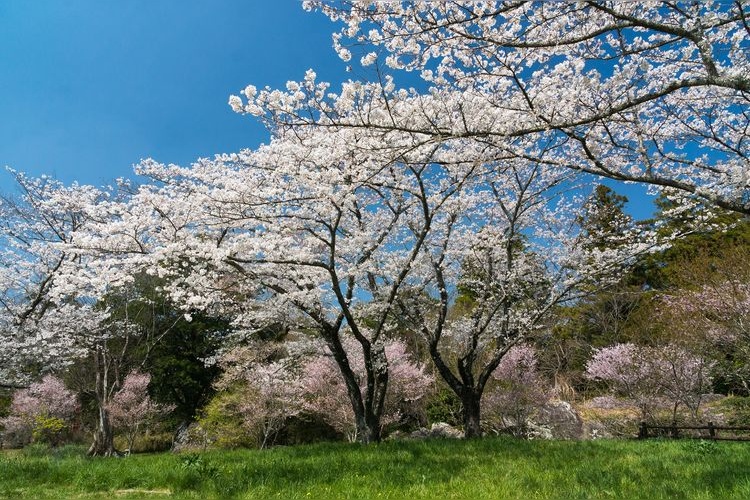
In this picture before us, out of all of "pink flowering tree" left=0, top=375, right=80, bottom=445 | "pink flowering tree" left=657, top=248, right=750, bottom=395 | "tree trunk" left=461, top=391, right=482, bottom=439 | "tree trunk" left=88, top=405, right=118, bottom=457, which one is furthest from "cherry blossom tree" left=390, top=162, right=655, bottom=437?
"pink flowering tree" left=0, top=375, right=80, bottom=445

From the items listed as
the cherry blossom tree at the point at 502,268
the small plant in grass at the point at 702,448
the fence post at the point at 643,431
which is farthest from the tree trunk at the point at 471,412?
the fence post at the point at 643,431

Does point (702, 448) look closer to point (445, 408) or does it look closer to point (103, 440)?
point (445, 408)

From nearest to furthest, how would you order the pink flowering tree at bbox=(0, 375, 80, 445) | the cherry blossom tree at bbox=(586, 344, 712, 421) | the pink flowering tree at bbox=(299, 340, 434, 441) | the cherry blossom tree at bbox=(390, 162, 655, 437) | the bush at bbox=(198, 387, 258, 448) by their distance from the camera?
the cherry blossom tree at bbox=(390, 162, 655, 437)
the cherry blossom tree at bbox=(586, 344, 712, 421)
the pink flowering tree at bbox=(299, 340, 434, 441)
the bush at bbox=(198, 387, 258, 448)
the pink flowering tree at bbox=(0, 375, 80, 445)

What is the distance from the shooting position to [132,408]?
1967 cm

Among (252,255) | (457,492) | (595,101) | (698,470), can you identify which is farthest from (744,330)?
(252,255)

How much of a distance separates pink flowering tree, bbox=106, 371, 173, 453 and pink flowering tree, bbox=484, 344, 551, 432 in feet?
47.7

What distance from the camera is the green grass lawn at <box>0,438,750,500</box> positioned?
455 cm

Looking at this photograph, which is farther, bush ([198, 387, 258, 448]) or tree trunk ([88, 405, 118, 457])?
bush ([198, 387, 258, 448])

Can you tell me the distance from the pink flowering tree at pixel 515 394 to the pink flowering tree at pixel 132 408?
573 inches

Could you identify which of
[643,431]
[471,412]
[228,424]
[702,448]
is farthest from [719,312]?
[228,424]

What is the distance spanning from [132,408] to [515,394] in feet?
51.1

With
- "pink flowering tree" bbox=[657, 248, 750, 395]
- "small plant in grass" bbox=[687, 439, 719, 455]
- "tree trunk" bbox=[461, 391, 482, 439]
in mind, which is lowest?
"small plant in grass" bbox=[687, 439, 719, 455]

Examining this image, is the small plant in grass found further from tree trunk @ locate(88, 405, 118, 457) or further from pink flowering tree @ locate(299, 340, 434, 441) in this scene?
tree trunk @ locate(88, 405, 118, 457)

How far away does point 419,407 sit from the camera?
1873 cm
